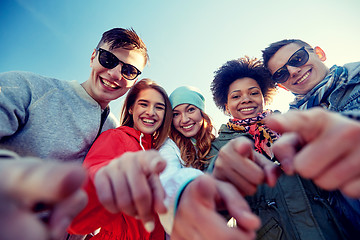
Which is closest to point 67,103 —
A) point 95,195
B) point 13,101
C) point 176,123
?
point 13,101

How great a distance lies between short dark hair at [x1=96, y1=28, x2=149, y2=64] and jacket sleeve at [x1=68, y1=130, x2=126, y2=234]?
128 cm

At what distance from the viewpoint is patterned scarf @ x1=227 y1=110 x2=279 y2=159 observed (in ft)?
5.96

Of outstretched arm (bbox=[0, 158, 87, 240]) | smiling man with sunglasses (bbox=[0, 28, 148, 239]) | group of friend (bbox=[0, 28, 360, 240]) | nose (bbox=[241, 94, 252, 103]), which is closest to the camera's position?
outstretched arm (bbox=[0, 158, 87, 240])

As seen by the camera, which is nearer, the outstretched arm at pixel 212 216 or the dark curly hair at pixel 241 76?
the outstretched arm at pixel 212 216

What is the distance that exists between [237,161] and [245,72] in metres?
2.49

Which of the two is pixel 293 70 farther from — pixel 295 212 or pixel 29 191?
pixel 29 191

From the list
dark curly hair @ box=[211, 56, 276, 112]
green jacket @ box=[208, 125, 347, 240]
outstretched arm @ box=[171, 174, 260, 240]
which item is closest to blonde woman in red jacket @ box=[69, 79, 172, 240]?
outstretched arm @ box=[171, 174, 260, 240]

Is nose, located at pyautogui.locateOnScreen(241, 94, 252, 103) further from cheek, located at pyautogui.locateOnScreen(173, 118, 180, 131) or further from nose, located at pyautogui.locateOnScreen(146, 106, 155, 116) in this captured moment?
nose, located at pyautogui.locateOnScreen(146, 106, 155, 116)

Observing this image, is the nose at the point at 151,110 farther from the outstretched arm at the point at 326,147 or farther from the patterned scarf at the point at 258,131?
the outstretched arm at the point at 326,147

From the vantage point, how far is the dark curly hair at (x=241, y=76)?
2.75 meters

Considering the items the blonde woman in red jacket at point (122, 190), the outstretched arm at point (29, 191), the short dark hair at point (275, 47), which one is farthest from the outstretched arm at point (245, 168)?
the short dark hair at point (275, 47)

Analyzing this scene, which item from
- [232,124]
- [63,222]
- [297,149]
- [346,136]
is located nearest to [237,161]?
[297,149]

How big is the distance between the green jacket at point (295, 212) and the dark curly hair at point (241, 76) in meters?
1.76

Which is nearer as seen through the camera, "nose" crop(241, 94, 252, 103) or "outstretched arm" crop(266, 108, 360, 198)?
"outstretched arm" crop(266, 108, 360, 198)
